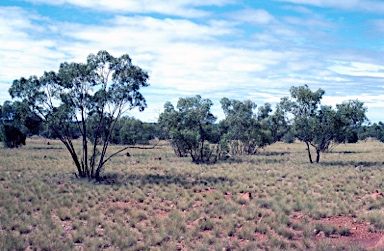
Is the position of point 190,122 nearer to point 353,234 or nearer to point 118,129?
point 353,234

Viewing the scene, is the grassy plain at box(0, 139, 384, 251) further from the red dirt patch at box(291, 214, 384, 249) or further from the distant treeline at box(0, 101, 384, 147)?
the distant treeline at box(0, 101, 384, 147)

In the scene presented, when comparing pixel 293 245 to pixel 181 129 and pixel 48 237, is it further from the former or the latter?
pixel 181 129

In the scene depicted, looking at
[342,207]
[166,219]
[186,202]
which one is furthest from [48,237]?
[342,207]

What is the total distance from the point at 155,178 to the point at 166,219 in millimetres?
11857

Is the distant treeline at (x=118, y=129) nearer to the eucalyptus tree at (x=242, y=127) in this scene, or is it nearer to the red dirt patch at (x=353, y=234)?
the eucalyptus tree at (x=242, y=127)

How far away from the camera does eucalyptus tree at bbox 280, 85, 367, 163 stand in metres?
35.4

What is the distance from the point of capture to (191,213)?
15.5 m

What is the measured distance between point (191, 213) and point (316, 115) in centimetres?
2496

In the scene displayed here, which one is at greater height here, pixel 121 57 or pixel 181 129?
pixel 121 57

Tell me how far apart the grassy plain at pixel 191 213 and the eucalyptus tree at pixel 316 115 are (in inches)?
409

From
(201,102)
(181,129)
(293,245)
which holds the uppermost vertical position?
(201,102)

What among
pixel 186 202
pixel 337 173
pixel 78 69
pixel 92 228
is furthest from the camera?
pixel 337 173

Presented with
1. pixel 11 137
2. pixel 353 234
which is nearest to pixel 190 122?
pixel 353 234

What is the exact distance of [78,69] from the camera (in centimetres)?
2336
